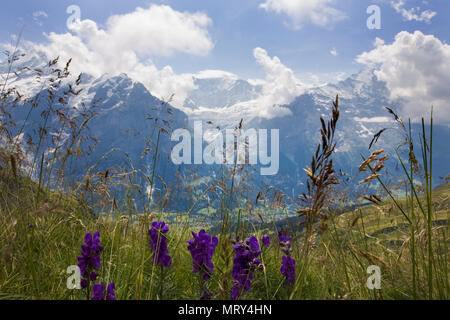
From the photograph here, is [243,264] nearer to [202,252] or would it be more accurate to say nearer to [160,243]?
[202,252]

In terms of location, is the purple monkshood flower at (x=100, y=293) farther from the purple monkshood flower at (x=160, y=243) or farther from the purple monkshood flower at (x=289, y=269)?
the purple monkshood flower at (x=289, y=269)

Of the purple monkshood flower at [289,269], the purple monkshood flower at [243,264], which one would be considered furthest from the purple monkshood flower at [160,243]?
the purple monkshood flower at [289,269]

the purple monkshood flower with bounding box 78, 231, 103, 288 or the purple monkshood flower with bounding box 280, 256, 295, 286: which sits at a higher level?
the purple monkshood flower with bounding box 78, 231, 103, 288

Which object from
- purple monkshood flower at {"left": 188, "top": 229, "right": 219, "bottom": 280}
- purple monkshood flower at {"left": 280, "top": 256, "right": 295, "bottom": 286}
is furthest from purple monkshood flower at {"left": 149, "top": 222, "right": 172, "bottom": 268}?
purple monkshood flower at {"left": 280, "top": 256, "right": 295, "bottom": 286}

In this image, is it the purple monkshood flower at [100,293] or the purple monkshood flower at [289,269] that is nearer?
the purple monkshood flower at [100,293]

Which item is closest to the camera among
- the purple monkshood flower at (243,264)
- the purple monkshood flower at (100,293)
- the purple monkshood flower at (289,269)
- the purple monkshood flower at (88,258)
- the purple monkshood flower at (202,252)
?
the purple monkshood flower at (100,293)

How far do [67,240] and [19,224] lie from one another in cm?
82

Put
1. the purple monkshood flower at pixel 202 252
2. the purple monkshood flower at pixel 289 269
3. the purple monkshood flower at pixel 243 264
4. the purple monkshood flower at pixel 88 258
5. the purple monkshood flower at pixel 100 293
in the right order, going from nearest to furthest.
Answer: the purple monkshood flower at pixel 100 293
the purple monkshood flower at pixel 88 258
the purple monkshood flower at pixel 243 264
the purple monkshood flower at pixel 202 252
the purple monkshood flower at pixel 289 269

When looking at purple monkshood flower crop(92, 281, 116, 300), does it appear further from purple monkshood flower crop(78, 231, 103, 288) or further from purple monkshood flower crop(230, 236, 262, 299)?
purple monkshood flower crop(230, 236, 262, 299)

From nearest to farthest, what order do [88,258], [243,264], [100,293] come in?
[100,293], [88,258], [243,264]

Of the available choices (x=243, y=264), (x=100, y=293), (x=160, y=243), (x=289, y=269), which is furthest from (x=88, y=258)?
(x=289, y=269)

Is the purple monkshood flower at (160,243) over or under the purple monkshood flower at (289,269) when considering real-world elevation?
over

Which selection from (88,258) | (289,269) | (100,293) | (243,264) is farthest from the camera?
(289,269)
